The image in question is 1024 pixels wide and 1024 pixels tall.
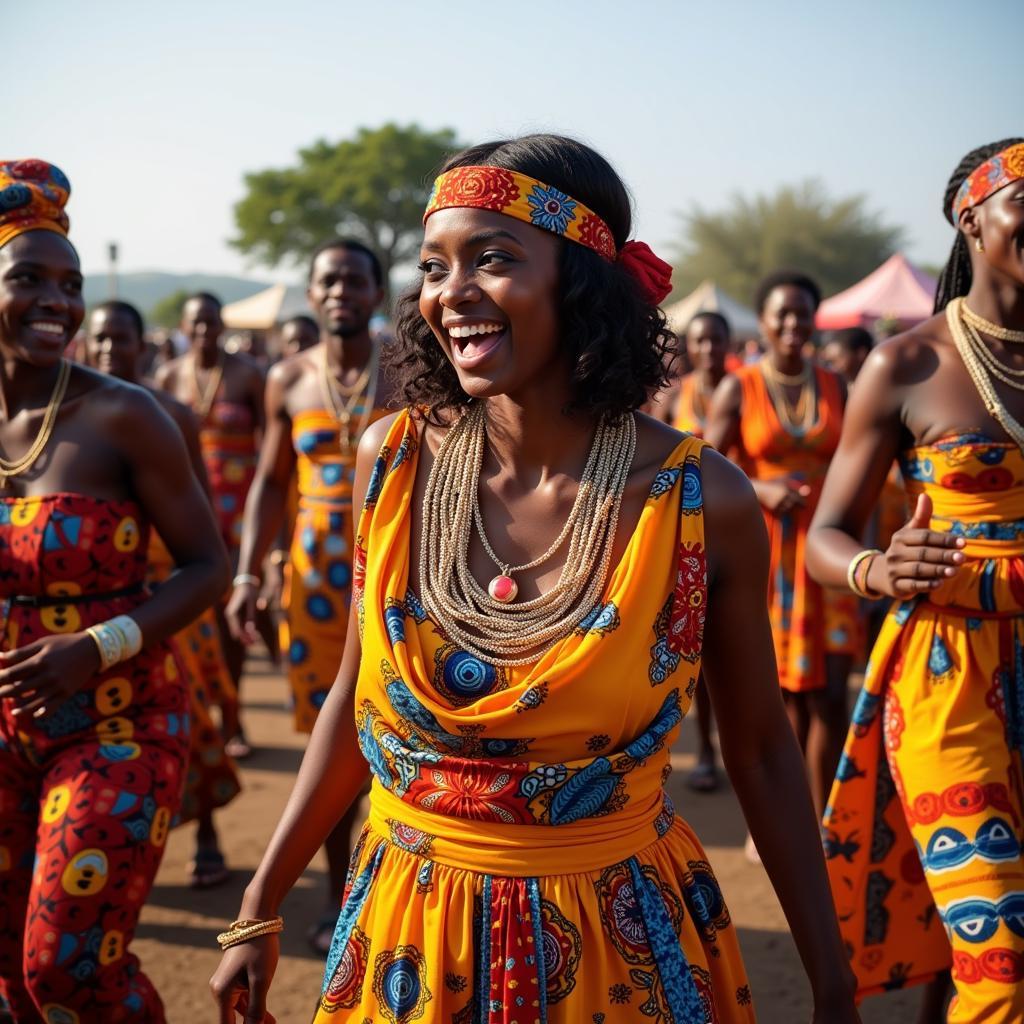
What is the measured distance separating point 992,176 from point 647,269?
4.40 ft

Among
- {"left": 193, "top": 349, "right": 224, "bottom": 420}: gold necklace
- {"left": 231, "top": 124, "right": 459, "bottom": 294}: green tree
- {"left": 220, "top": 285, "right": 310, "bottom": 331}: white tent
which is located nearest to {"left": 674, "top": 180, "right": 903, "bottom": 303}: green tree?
{"left": 231, "top": 124, "right": 459, "bottom": 294}: green tree

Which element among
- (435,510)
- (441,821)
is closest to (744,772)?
(441,821)

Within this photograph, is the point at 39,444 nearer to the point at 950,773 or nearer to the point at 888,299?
the point at 950,773

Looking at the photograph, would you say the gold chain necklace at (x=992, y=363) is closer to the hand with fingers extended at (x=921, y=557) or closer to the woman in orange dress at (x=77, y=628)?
the hand with fingers extended at (x=921, y=557)

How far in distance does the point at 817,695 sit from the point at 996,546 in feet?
8.55

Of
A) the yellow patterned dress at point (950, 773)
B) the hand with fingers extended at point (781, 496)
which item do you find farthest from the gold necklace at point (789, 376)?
the yellow patterned dress at point (950, 773)

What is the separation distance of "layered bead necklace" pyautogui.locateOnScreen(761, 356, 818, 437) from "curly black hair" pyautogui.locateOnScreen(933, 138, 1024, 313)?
93.4 inches

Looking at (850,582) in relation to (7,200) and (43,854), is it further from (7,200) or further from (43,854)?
(7,200)

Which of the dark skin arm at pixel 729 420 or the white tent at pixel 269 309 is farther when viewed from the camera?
the white tent at pixel 269 309

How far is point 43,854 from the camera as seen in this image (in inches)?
110

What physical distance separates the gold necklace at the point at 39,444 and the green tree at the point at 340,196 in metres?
53.5

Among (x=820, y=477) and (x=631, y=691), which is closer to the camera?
(x=631, y=691)

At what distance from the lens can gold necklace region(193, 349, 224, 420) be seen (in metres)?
7.94

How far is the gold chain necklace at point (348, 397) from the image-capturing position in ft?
16.4
